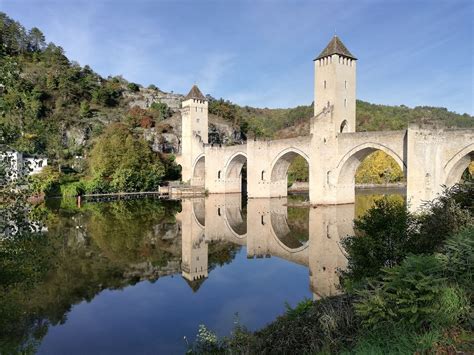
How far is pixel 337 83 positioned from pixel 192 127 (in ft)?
68.7

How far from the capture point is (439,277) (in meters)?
4.09

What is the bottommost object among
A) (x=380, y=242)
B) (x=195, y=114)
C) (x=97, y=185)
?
(x=380, y=242)

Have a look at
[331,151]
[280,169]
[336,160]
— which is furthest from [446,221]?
[280,169]

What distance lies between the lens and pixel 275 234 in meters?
18.8

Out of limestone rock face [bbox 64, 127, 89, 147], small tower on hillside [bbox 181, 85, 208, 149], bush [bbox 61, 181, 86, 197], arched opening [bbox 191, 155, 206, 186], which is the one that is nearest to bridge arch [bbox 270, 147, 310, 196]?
arched opening [bbox 191, 155, 206, 186]

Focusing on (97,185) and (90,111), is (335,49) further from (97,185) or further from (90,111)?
(90,111)

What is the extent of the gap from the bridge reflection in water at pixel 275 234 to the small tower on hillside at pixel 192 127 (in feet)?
48.6

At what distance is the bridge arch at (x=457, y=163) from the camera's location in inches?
769

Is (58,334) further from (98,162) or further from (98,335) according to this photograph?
(98,162)

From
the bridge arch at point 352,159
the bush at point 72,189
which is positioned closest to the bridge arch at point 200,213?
the bridge arch at point 352,159

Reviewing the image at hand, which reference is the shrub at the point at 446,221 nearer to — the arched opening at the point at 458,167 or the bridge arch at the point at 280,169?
the arched opening at the point at 458,167

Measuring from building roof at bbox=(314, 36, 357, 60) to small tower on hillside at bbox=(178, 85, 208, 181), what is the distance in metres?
19.3

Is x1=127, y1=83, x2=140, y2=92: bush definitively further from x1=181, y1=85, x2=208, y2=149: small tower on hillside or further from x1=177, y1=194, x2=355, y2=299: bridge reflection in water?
x1=177, y1=194, x2=355, y2=299: bridge reflection in water

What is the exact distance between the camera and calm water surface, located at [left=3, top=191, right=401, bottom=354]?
8.16m
